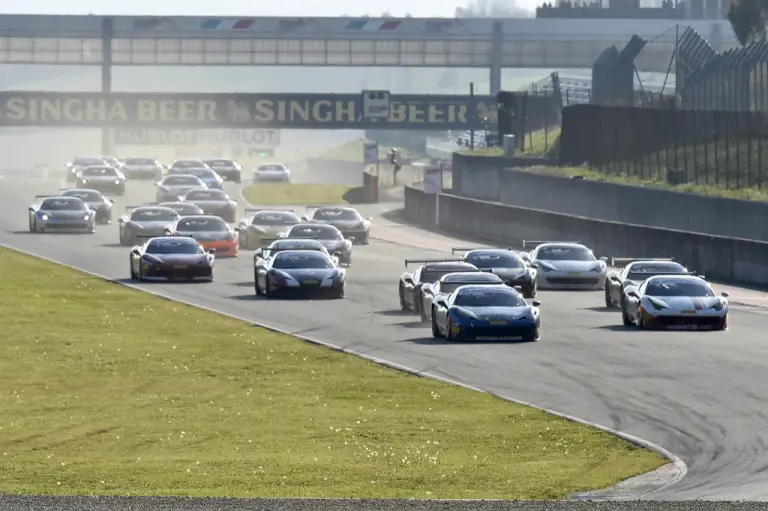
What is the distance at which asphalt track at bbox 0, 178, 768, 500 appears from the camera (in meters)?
21.0

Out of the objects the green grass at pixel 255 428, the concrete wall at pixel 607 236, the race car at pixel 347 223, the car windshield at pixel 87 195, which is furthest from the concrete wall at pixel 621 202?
the green grass at pixel 255 428

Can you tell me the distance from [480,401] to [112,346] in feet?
32.0

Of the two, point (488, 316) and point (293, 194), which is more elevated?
point (293, 194)

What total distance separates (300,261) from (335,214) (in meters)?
19.7

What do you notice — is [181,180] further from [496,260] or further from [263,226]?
[496,260]

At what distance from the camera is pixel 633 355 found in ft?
100.0

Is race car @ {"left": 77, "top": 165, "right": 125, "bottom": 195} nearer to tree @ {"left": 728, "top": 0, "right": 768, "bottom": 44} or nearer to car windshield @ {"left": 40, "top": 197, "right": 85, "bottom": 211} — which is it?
car windshield @ {"left": 40, "top": 197, "right": 85, "bottom": 211}

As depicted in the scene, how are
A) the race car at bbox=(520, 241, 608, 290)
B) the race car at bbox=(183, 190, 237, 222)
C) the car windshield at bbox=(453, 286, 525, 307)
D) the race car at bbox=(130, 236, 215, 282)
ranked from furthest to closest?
the race car at bbox=(183, 190, 237, 222) < the race car at bbox=(130, 236, 215, 282) < the race car at bbox=(520, 241, 608, 290) < the car windshield at bbox=(453, 286, 525, 307)

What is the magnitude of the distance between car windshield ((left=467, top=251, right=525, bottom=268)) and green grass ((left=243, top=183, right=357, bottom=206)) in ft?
147

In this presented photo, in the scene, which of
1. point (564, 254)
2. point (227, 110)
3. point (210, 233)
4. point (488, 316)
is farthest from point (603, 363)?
point (227, 110)

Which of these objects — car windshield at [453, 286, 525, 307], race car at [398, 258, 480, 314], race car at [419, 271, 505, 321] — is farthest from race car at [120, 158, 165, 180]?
car windshield at [453, 286, 525, 307]

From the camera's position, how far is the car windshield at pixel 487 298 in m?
33.2

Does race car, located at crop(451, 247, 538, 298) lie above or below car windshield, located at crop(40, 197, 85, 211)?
below

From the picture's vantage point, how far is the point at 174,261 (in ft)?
152
